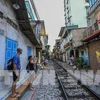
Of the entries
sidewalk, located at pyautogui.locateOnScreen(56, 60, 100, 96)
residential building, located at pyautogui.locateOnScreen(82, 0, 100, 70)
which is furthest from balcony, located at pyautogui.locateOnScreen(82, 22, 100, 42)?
sidewalk, located at pyautogui.locateOnScreen(56, 60, 100, 96)

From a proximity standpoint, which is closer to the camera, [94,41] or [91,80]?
[91,80]

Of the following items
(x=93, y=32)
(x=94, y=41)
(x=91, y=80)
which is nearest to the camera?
(x=91, y=80)

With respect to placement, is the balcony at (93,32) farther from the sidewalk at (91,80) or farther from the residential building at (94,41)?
the sidewalk at (91,80)

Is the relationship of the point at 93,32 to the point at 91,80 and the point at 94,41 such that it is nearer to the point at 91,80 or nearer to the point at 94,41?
the point at 94,41

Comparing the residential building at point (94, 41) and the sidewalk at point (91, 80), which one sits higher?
the residential building at point (94, 41)

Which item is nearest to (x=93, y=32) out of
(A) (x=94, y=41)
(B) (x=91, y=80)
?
(A) (x=94, y=41)

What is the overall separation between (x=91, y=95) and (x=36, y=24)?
28.6 ft

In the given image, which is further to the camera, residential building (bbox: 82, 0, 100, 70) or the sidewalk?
residential building (bbox: 82, 0, 100, 70)

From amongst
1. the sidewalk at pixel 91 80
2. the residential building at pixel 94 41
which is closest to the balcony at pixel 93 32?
the residential building at pixel 94 41

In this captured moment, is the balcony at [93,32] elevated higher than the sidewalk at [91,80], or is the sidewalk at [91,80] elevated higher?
the balcony at [93,32]

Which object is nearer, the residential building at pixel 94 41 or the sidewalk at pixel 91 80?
the sidewalk at pixel 91 80

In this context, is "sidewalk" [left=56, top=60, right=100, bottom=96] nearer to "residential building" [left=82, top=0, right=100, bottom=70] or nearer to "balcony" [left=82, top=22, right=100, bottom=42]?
"residential building" [left=82, top=0, right=100, bottom=70]

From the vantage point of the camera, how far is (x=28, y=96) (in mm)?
5602

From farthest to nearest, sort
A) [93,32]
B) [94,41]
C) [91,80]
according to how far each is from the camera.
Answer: [93,32] → [94,41] → [91,80]
